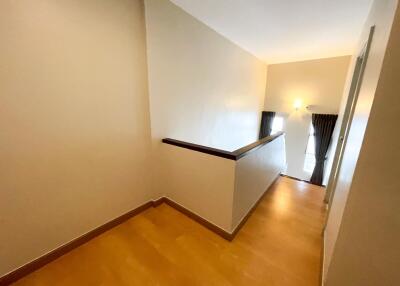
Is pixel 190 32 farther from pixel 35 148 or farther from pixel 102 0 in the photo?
pixel 35 148

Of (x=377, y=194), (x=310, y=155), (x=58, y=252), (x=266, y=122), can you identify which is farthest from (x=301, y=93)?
(x=58, y=252)

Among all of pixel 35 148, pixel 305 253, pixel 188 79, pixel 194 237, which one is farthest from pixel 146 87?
pixel 305 253

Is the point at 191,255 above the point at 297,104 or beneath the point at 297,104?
beneath

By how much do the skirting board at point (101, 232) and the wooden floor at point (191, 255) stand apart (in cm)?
4

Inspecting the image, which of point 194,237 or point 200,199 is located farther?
point 200,199

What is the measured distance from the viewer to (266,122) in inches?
185

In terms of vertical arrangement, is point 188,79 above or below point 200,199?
above

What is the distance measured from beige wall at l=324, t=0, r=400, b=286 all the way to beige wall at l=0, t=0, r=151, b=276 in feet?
5.84

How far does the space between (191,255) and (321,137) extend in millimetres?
4005

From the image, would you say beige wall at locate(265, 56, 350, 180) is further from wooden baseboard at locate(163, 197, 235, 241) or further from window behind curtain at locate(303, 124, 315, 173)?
wooden baseboard at locate(163, 197, 235, 241)

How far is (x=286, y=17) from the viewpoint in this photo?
6.85 feet

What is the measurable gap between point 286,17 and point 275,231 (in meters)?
2.57

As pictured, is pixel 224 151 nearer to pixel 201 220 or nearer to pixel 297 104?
pixel 201 220

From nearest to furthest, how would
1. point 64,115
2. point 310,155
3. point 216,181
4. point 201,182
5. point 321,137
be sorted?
1. point 64,115
2. point 216,181
3. point 201,182
4. point 321,137
5. point 310,155
